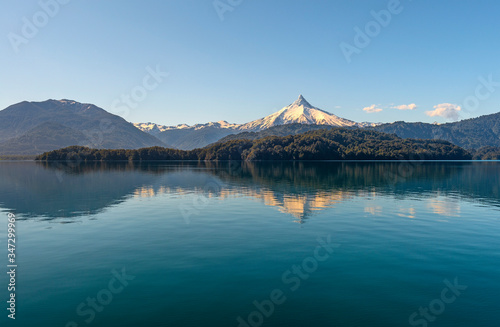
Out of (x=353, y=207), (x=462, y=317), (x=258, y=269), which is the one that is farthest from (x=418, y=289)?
(x=353, y=207)

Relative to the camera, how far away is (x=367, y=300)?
19.3m

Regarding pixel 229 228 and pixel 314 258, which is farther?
pixel 229 228

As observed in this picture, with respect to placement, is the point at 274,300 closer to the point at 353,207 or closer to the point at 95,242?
the point at 95,242

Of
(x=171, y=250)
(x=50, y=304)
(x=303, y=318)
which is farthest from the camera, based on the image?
(x=171, y=250)

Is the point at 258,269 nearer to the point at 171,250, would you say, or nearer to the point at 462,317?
the point at 171,250

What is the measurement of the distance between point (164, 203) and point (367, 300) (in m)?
45.9

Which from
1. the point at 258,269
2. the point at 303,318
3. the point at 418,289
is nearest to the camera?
the point at 303,318

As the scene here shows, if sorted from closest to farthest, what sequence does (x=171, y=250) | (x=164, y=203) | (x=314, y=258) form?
(x=314, y=258) < (x=171, y=250) < (x=164, y=203)

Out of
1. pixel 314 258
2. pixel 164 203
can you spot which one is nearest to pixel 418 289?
pixel 314 258

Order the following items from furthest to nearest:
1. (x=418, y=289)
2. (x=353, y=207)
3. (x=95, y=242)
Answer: (x=353, y=207) < (x=95, y=242) < (x=418, y=289)

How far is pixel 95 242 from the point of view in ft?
105

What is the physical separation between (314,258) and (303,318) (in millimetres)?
10434

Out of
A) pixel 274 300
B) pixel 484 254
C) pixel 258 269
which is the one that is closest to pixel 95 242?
pixel 258 269

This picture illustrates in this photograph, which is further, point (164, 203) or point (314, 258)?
point (164, 203)
